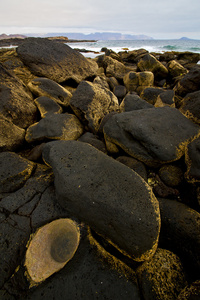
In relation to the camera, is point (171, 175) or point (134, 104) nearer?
point (171, 175)

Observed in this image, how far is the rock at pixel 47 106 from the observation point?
9.71 feet

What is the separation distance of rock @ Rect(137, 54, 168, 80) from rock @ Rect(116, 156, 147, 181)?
525 cm

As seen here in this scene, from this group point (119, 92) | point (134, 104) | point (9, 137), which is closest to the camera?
point (9, 137)

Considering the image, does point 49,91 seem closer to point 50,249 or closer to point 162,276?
point 50,249

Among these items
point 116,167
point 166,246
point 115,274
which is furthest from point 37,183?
point 166,246

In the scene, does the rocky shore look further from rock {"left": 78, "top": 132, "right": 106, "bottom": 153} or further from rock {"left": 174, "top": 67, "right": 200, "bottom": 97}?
rock {"left": 174, "top": 67, "right": 200, "bottom": 97}

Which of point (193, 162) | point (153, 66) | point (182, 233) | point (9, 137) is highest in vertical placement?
point (153, 66)

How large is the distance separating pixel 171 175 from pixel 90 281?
1.35 m

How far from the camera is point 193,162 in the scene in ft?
5.55

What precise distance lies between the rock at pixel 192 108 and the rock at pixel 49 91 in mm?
2301

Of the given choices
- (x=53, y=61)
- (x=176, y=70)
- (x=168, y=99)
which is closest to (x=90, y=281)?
(x=168, y=99)

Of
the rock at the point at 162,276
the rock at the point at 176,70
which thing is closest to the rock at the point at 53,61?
the rock at the point at 176,70

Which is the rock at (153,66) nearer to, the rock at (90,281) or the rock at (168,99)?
the rock at (168,99)

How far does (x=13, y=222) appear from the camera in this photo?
1.41 meters
